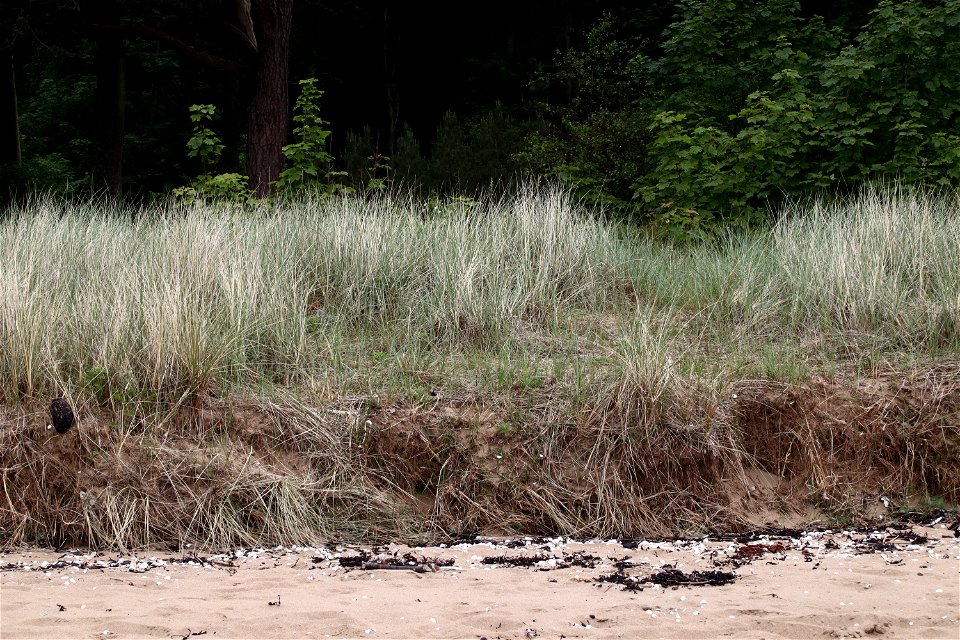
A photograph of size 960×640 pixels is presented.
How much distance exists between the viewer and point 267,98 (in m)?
11.8

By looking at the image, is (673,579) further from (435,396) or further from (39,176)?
(39,176)

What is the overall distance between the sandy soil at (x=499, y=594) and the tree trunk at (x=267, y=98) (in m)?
7.79

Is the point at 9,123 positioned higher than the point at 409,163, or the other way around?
the point at 9,123

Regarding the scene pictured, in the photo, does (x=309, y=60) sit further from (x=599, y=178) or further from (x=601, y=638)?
(x=601, y=638)

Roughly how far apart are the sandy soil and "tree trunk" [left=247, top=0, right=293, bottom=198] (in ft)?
25.5

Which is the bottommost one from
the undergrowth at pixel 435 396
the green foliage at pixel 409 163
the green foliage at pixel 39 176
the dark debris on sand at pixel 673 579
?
the dark debris on sand at pixel 673 579

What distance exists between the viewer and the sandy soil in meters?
3.56

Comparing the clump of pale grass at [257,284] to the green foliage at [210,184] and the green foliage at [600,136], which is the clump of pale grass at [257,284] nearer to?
the green foliage at [210,184]

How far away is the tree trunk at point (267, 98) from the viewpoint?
11758 mm

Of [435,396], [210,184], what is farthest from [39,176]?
[435,396]

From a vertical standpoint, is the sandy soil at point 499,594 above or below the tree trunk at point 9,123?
below

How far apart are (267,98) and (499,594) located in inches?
363

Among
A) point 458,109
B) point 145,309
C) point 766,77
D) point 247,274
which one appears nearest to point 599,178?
point 766,77

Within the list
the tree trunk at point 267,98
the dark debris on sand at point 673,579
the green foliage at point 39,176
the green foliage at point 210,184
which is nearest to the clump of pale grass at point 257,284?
the green foliage at point 210,184
